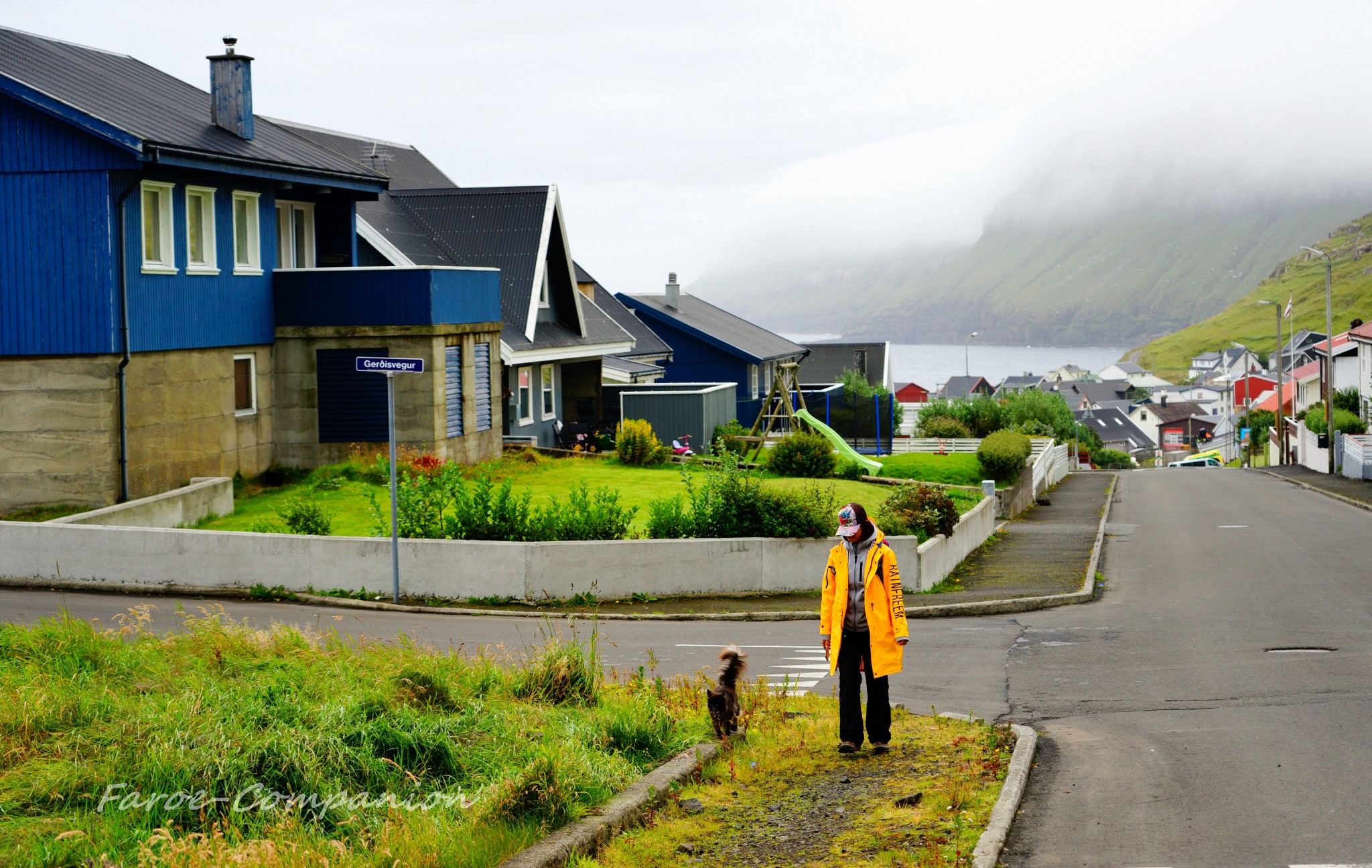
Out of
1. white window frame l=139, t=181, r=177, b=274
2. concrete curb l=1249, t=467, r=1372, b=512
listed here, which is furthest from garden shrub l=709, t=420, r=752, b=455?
white window frame l=139, t=181, r=177, b=274

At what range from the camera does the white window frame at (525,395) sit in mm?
33219

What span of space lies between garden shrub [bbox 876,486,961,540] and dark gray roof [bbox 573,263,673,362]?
24.7 meters

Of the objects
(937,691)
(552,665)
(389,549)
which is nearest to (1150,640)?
(937,691)

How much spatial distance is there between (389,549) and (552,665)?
331 inches

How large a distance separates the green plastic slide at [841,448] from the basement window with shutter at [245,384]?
17.5m

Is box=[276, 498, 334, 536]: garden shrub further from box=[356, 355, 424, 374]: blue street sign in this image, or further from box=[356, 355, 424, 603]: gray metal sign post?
box=[356, 355, 424, 374]: blue street sign

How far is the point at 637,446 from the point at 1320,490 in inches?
995

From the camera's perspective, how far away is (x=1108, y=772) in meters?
8.94

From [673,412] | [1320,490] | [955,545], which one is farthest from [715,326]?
[955,545]

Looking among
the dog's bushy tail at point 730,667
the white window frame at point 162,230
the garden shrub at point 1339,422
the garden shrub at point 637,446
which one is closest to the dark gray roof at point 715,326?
the garden shrub at point 1339,422

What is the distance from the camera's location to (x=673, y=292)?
59.6m

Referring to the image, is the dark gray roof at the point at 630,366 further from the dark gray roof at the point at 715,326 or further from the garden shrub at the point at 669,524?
the garden shrub at the point at 669,524

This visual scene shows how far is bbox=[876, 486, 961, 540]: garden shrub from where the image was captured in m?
21.8

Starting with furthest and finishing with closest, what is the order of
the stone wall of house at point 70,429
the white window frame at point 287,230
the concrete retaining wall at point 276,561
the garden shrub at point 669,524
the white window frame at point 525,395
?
the white window frame at point 525,395 → the white window frame at point 287,230 → the stone wall of house at point 70,429 → the garden shrub at point 669,524 → the concrete retaining wall at point 276,561
